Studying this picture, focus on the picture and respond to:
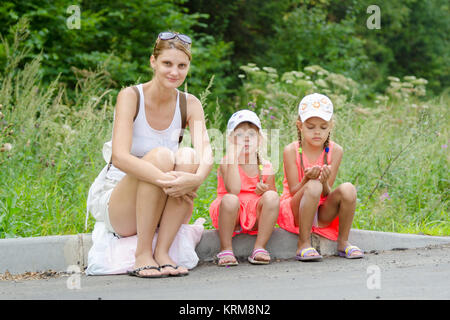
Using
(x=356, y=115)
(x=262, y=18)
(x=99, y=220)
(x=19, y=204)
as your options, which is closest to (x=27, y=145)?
(x=19, y=204)

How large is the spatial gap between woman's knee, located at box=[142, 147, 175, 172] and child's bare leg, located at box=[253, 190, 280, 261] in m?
0.72

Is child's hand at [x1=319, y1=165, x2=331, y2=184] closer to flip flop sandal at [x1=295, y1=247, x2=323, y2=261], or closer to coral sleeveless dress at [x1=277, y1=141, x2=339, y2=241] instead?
coral sleeveless dress at [x1=277, y1=141, x2=339, y2=241]

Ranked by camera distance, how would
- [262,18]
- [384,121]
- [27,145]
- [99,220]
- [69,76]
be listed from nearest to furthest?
[99,220] → [27,145] → [384,121] → [69,76] → [262,18]

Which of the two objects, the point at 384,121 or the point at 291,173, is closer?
the point at 291,173

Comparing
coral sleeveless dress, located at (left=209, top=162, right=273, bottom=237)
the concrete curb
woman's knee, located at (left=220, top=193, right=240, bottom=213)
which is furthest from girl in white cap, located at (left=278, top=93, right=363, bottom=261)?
woman's knee, located at (left=220, top=193, right=240, bottom=213)

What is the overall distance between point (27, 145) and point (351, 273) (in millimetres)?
3141

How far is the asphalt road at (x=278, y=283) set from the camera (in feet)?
10.2

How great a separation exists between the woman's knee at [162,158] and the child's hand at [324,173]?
3.42 ft

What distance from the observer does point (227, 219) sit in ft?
13.4

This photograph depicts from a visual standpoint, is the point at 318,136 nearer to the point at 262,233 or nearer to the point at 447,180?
the point at 262,233

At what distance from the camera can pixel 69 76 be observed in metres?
9.88

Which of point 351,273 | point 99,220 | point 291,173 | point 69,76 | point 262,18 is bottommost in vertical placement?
point 351,273

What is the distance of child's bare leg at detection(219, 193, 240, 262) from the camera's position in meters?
4.06

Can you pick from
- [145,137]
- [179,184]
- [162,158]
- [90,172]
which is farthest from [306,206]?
[90,172]
